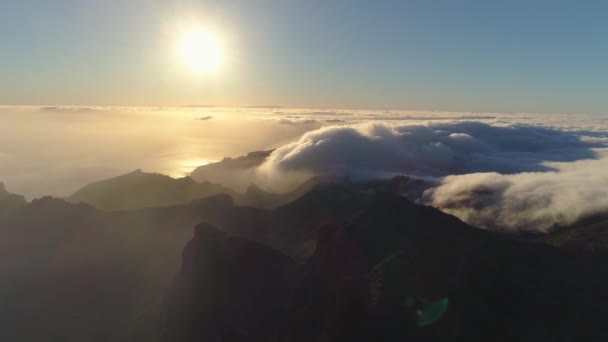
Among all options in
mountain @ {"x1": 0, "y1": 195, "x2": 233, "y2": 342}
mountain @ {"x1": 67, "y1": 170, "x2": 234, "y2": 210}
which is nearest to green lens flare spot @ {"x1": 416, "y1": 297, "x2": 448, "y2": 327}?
mountain @ {"x1": 0, "y1": 195, "x2": 233, "y2": 342}

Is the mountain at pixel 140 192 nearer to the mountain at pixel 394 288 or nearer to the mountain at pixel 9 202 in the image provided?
the mountain at pixel 9 202

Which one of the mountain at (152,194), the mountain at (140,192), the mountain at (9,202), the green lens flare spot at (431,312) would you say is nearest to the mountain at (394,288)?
the green lens flare spot at (431,312)

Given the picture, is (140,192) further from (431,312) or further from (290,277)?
(431,312)

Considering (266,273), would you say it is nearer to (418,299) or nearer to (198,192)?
(418,299)

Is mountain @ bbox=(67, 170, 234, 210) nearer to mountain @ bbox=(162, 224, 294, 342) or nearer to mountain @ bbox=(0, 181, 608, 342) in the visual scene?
mountain @ bbox=(0, 181, 608, 342)

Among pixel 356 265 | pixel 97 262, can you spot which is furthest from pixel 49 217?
pixel 356 265
